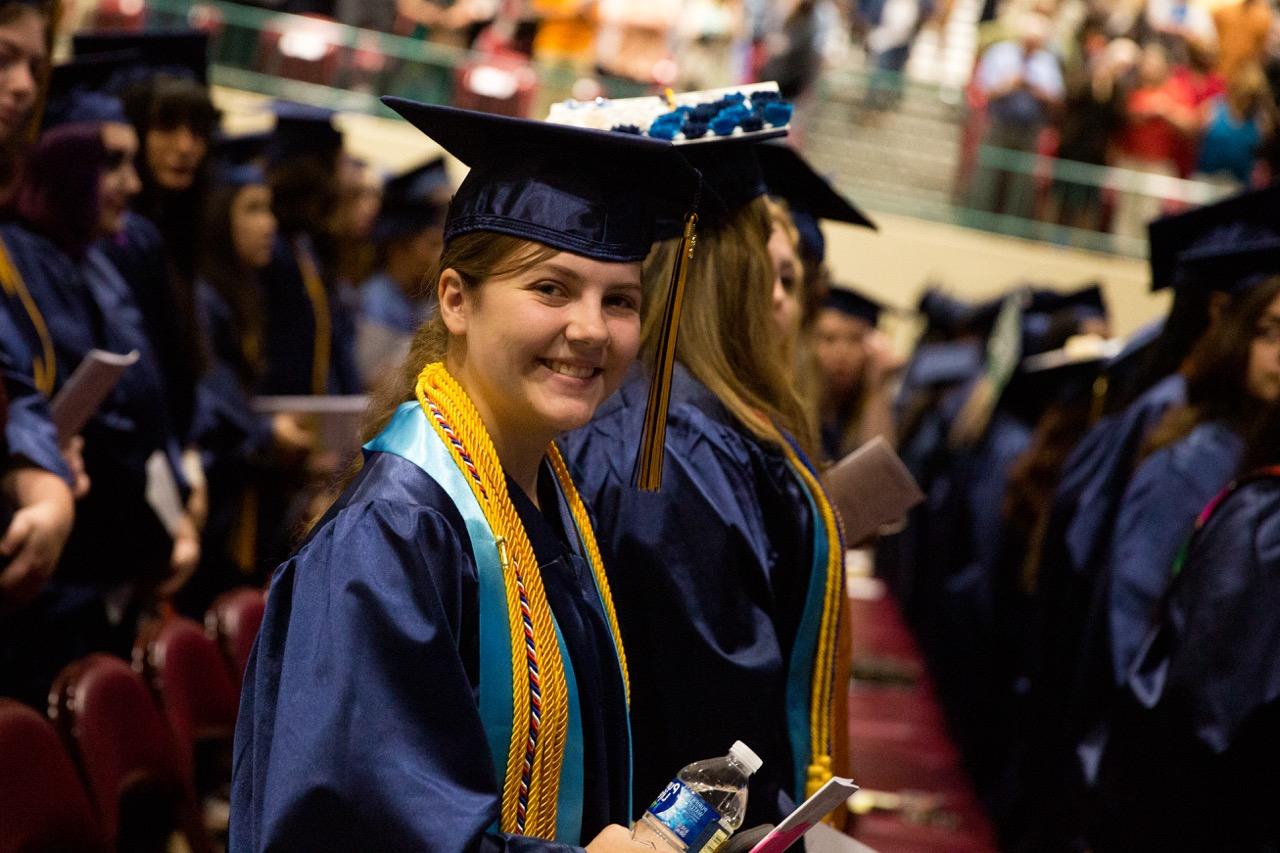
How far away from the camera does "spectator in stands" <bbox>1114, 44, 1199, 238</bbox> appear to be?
12.7m

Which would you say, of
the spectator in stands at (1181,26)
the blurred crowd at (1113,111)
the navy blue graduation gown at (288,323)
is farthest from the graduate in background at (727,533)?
the spectator in stands at (1181,26)

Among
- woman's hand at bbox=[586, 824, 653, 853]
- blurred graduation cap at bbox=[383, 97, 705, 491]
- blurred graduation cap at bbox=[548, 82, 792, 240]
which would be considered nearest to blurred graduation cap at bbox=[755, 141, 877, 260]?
blurred graduation cap at bbox=[548, 82, 792, 240]

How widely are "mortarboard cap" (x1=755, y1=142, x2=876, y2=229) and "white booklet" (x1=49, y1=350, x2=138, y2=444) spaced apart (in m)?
1.42

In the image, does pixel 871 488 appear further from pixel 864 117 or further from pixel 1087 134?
pixel 864 117

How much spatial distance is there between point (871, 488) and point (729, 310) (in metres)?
0.68

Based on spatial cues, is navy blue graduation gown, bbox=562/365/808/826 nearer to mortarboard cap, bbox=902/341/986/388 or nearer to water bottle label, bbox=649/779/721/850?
water bottle label, bbox=649/779/721/850

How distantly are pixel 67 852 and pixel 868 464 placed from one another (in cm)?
163

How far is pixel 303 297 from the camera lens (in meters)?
5.89

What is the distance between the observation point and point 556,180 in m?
1.97

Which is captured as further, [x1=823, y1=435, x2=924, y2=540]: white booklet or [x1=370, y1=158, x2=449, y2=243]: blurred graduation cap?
[x1=370, y1=158, x2=449, y2=243]: blurred graduation cap

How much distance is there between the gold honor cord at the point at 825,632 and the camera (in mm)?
2764

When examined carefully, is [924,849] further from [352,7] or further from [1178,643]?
[352,7]

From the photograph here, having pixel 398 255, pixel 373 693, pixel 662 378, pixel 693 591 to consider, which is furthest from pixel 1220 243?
pixel 398 255

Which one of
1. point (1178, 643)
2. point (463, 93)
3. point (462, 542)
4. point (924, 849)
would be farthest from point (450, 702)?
point (463, 93)
